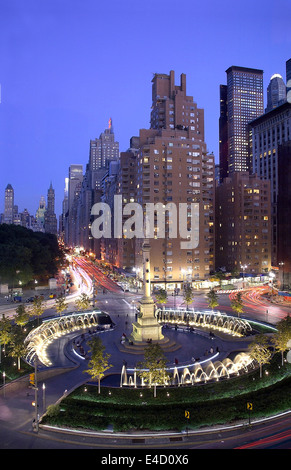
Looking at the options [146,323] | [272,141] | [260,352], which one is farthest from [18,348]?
[272,141]

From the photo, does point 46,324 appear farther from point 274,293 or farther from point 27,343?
point 274,293

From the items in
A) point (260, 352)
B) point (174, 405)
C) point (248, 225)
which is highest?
point (248, 225)

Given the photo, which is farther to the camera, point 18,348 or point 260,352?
point 18,348

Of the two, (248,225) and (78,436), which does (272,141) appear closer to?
(248,225)

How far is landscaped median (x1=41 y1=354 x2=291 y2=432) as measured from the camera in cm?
A: 2020

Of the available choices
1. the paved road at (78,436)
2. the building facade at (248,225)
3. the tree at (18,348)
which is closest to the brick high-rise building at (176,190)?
the building facade at (248,225)

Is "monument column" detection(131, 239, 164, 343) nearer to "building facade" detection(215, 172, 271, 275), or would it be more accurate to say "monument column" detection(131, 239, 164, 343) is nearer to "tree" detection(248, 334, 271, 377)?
"tree" detection(248, 334, 271, 377)

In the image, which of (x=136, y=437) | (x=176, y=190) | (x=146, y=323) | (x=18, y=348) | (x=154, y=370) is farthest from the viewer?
(x=176, y=190)

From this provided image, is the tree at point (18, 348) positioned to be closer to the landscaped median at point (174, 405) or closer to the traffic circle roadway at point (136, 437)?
the traffic circle roadway at point (136, 437)

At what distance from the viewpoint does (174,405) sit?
22.6m

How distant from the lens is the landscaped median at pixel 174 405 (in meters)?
20.2

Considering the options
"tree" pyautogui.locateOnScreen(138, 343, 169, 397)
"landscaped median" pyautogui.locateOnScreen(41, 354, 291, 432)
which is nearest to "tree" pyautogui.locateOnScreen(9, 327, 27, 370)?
"landscaped median" pyautogui.locateOnScreen(41, 354, 291, 432)

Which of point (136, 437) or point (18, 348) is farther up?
point (18, 348)

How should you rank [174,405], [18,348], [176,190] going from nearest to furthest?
[174,405] → [18,348] → [176,190]
